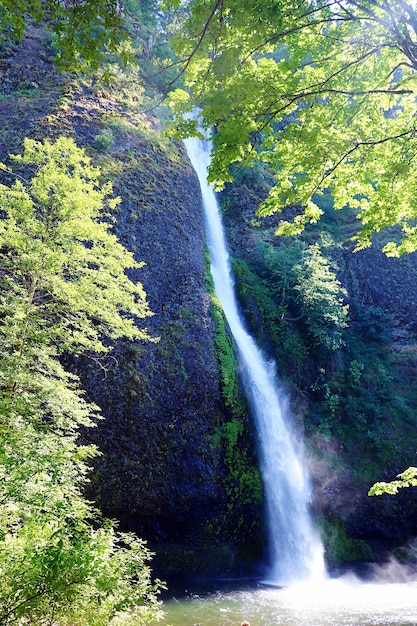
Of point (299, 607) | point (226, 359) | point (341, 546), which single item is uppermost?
point (226, 359)

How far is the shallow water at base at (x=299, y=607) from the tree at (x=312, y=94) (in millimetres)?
7774

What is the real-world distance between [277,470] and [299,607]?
459cm

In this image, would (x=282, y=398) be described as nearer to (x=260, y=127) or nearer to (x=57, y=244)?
(x=57, y=244)

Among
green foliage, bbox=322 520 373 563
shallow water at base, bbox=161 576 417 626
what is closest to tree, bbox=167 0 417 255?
shallow water at base, bbox=161 576 417 626

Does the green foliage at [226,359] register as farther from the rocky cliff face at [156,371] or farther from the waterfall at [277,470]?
the waterfall at [277,470]

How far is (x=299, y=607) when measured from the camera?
9398mm

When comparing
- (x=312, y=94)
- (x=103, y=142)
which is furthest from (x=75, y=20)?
(x=103, y=142)

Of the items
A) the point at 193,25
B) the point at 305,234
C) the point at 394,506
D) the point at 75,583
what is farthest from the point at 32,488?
the point at 305,234

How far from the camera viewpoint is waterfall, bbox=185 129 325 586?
41.1ft

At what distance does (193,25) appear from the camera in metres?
4.29

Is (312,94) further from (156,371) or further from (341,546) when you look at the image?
(341,546)

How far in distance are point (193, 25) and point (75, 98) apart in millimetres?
14351

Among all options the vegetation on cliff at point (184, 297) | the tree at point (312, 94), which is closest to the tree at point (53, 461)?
the vegetation on cliff at point (184, 297)

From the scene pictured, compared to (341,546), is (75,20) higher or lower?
higher
